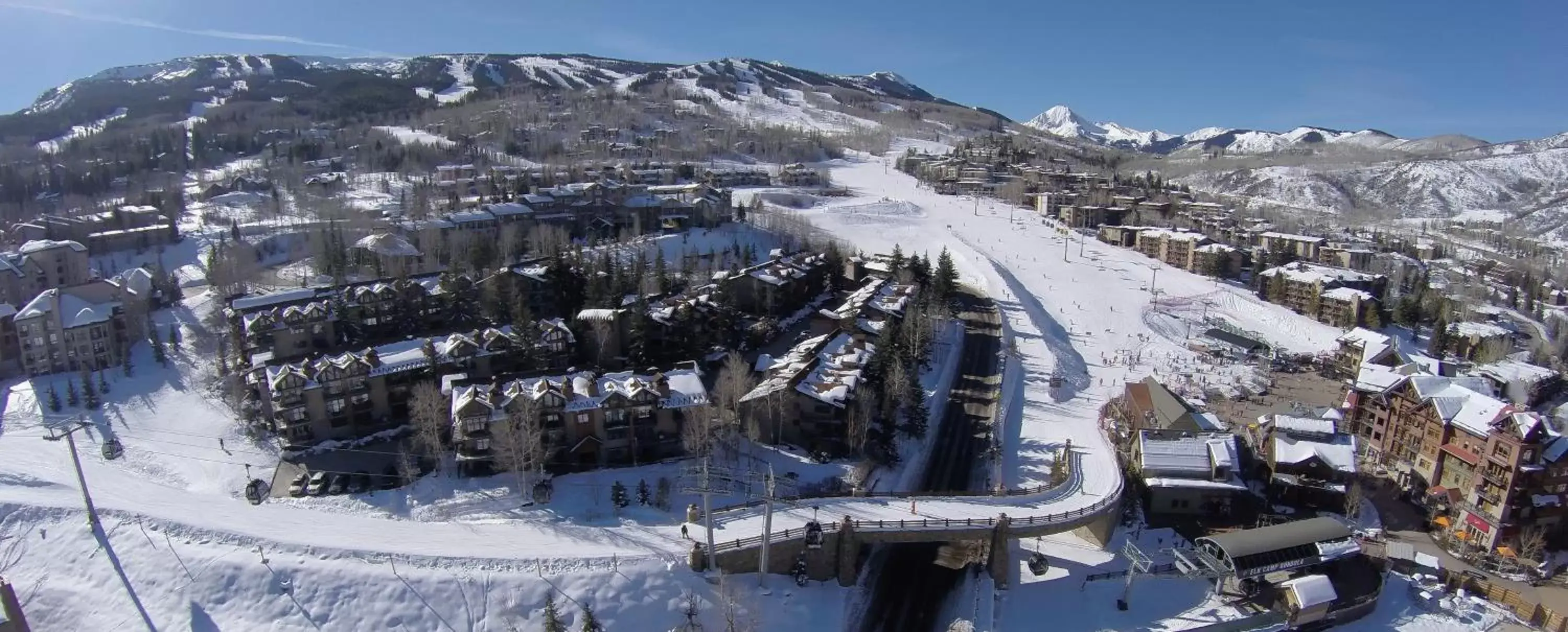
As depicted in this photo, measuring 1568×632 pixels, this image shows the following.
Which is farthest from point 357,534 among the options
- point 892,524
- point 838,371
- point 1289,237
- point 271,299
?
point 1289,237

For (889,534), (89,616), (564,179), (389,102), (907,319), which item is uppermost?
(389,102)

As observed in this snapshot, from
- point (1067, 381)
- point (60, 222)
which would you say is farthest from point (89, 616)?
point (60, 222)

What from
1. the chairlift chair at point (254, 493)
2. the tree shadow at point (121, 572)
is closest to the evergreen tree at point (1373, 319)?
the chairlift chair at point (254, 493)

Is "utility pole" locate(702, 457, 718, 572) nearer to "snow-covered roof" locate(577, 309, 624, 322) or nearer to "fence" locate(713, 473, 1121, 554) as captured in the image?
"fence" locate(713, 473, 1121, 554)

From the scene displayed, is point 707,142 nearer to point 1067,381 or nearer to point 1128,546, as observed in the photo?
point 1067,381

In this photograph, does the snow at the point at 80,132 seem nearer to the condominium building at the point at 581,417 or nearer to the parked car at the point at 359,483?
the parked car at the point at 359,483

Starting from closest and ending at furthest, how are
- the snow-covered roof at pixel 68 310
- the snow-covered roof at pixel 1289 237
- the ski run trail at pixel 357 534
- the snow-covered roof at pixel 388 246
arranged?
the ski run trail at pixel 357 534 < the snow-covered roof at pixel 68 310 < the snow-covered roof at pixel 388 246 < the snow-covered roof at pixel 1289 237
